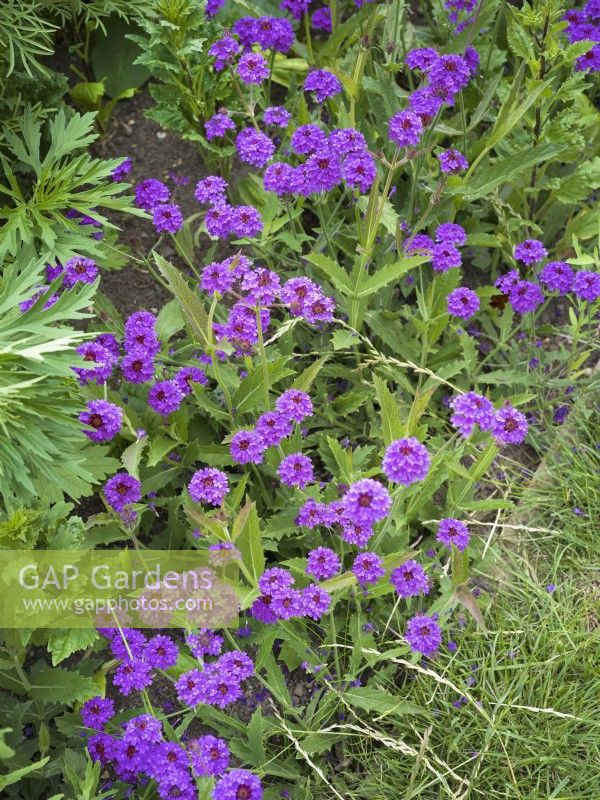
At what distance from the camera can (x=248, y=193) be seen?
3359 millimetres

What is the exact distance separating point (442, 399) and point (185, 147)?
1.43m

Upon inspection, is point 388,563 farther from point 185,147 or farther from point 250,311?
point 185,147

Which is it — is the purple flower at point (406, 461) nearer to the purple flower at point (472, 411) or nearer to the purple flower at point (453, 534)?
the purple flower at point (472, 411)

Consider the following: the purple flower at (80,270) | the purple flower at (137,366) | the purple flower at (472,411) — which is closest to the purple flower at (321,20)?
the purple flower at (80,270)

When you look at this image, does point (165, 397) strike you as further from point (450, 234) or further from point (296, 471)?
point (450, 234)

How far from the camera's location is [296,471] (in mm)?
2416

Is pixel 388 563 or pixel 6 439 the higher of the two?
pixel 6 439

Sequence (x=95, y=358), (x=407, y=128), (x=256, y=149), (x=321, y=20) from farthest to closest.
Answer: (x=321, y=20)
(x=256, y=149)
(x=407, y=128)
(x=95, y=358)

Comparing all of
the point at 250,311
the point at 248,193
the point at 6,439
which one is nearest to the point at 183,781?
the point at 6,439

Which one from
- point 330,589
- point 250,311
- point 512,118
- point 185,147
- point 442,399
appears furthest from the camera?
point 185,147

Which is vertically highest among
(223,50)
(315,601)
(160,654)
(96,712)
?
(223,50)

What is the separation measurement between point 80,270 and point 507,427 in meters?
1.26

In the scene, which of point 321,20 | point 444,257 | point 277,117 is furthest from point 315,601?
point 321,20

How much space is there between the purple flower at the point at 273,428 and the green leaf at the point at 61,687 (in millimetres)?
743
